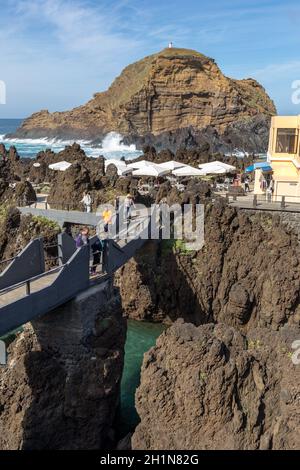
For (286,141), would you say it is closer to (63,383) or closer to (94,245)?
(94,245)

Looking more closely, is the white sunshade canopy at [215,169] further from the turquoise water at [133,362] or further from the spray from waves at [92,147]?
the spray from waves at [92,147]

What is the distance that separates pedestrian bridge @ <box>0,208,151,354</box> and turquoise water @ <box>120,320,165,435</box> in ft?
16.7

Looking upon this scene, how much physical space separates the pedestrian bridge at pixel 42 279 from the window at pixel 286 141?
17.1 m

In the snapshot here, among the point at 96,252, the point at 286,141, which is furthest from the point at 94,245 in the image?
the point at 286,141

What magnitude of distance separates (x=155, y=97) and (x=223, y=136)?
83.0ft

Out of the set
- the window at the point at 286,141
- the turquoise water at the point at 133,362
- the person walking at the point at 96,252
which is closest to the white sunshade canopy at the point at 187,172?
the window at the point at 286,141

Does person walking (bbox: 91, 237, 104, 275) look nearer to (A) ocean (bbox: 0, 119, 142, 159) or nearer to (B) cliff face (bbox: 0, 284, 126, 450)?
(B) cliff face (bbox: 0, 284, 126, 450)

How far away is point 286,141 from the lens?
3148 centimetres

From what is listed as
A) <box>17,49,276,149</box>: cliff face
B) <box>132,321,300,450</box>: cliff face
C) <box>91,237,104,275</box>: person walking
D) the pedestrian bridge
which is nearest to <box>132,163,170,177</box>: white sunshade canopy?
the pedestrian bridge

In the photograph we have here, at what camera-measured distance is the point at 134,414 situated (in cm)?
1716

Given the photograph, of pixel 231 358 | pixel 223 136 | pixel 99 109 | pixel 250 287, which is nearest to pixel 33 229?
pixel 250 287

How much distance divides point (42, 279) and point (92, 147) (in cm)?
10924

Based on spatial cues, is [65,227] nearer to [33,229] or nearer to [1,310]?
[33,229]

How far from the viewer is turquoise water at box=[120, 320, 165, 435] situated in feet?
55.6
